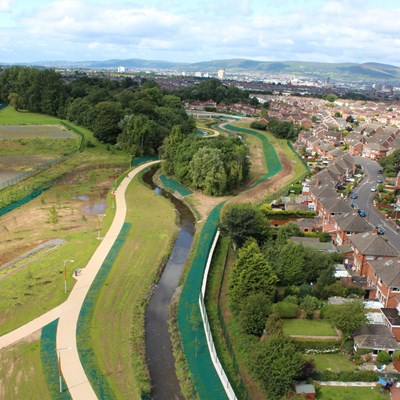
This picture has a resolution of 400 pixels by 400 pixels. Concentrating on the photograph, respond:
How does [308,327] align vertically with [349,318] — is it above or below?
below

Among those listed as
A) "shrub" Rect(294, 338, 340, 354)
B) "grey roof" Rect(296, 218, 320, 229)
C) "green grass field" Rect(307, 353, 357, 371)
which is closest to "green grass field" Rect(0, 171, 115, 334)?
"shrub" Rect(294, 338, 340, 354)

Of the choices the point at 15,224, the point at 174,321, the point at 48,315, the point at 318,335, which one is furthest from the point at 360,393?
the point at 15,224

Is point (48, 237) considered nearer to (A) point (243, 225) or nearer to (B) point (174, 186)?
(A) point (243, 225)

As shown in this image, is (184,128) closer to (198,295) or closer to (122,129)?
(122,129)

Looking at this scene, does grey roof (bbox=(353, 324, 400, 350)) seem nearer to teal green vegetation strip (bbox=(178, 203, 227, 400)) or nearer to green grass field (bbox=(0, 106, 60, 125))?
teal green vegetation strip (bbox=(178, 203, 227, 400))

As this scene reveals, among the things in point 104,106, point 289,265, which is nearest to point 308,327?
point 289,265

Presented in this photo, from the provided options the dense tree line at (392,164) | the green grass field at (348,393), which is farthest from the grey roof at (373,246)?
the dense tree line at (392,164)

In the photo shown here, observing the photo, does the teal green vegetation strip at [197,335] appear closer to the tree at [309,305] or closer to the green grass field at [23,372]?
the tree at [309,305]
